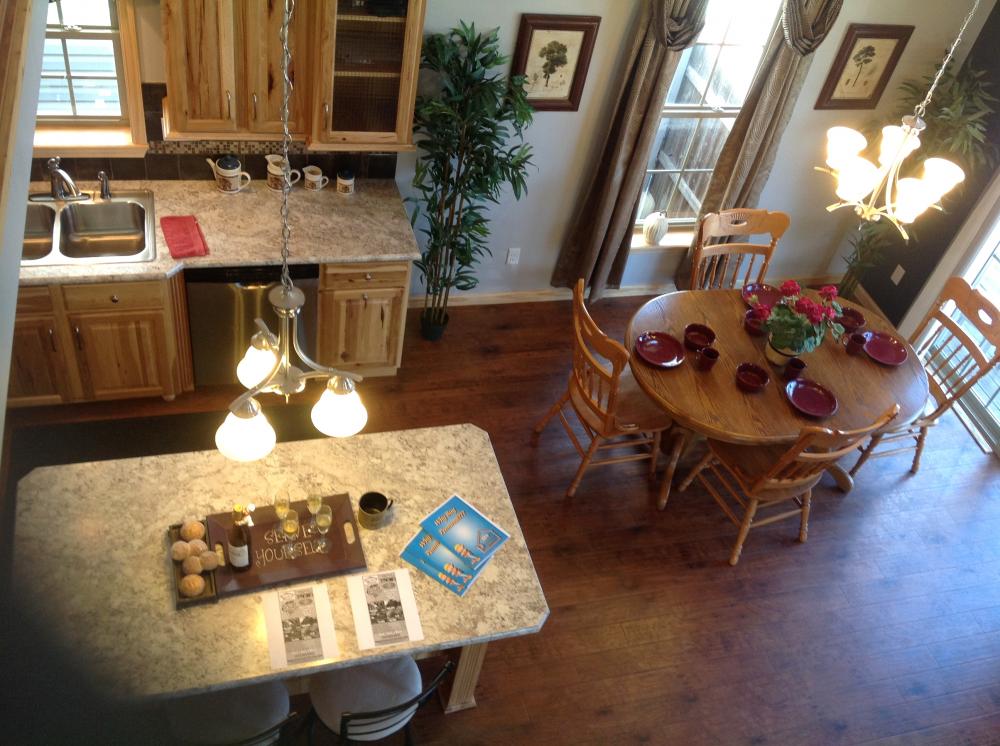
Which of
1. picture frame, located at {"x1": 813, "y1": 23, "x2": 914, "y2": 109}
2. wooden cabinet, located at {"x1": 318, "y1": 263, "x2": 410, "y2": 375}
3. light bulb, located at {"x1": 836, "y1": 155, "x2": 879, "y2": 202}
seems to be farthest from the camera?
picture frame, located at {"x1": 813, "y1": 23, "x2": 914, "y2": 109}

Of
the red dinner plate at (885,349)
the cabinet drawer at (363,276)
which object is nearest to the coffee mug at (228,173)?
the cabinet drawer at (363,276)

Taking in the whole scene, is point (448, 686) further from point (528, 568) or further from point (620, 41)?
point (620, 41)

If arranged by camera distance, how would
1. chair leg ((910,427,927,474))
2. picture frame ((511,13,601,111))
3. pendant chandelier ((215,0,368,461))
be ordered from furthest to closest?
chair leg ((910,427,927,474)) < picture frame ((511,13,601,111)) < pendant chandelier ((215,0,368,461))

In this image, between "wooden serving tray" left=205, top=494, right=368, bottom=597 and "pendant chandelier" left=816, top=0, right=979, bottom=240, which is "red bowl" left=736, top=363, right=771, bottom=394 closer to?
"pendant chandelier" left=816, top=0, right=979, bottom=240

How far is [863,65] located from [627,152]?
1.53 metres

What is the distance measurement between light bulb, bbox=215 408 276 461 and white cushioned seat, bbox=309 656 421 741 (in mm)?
1064

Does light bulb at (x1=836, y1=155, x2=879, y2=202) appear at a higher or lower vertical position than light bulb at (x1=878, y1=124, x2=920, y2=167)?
lower

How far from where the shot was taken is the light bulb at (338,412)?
209 centimetres

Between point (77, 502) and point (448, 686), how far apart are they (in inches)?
59.8

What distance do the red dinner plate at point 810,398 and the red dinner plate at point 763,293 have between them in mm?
589

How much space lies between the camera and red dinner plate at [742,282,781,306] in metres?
4.23

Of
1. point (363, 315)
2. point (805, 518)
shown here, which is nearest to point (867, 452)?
point (805, 518)

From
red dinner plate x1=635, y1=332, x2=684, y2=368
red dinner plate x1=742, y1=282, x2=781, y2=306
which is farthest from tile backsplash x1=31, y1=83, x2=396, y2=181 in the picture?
red dinner plate x1=742, y1=282, x2=781, y2=306

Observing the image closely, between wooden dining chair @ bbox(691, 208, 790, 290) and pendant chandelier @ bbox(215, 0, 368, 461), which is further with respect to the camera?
wooden dining chair @ bbox(691, 208, 790, 290)
